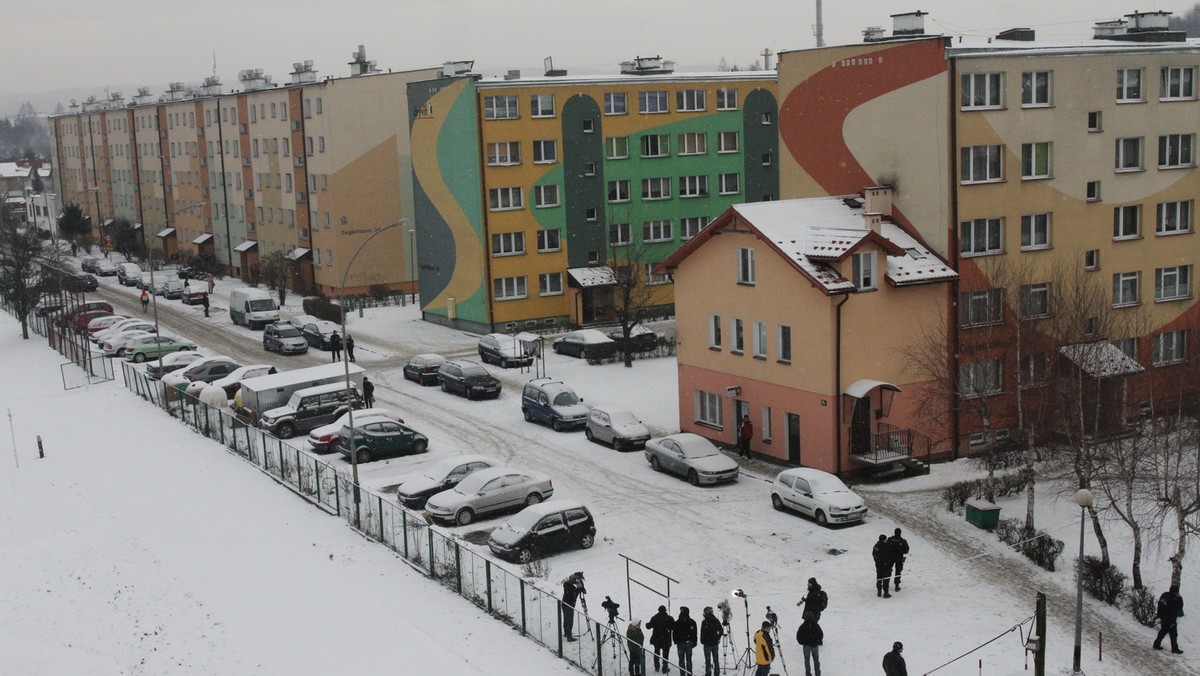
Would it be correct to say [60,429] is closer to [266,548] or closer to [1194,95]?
[266,548]

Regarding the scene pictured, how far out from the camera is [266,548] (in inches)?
1197

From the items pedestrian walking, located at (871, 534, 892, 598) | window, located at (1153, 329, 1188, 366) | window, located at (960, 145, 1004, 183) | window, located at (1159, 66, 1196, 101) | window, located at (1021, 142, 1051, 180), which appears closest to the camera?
pedestrian walking, located at (871, 534, 892, 598)

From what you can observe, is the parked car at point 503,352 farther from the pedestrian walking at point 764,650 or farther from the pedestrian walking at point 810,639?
the pedestrian walking at point 764,650

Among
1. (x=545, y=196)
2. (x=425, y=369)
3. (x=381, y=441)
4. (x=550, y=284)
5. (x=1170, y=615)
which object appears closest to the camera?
(x=1170, y=615)

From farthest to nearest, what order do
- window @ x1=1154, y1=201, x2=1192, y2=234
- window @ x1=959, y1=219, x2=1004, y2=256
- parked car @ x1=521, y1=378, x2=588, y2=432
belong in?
window @ x1=1154, y1=201, x2=1192, y2=234
parked car @ x1=521, y1=378, x2=588, y2=432
window @ x1=959, y1=219, x2=1004, y2=256

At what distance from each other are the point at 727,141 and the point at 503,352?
77.4 ft

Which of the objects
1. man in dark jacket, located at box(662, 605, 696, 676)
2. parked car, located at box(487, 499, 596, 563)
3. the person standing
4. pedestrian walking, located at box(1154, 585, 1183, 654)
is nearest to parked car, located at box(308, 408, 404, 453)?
parked car, located at box(487, 499, 596, 563)

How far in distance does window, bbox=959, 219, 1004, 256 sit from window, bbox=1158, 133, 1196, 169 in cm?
790

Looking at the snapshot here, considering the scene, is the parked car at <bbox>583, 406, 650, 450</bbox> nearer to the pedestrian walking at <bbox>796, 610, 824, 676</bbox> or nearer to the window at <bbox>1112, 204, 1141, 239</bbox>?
the pedestrian walking at <bbox>796, 610, 824, 676</bbox>

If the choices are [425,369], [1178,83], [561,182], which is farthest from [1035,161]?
[561,182]

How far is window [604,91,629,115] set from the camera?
6456 cm

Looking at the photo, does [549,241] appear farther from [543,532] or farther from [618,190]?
[543,532]

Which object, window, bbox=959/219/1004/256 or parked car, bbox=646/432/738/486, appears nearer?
parked car, bbox=646/432/738/486

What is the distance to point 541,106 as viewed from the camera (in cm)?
6269
